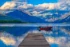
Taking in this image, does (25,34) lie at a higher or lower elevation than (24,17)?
lower

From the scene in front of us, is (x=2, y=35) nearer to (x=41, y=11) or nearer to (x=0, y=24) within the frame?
(x=0, y=24)

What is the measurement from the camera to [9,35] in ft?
12.1

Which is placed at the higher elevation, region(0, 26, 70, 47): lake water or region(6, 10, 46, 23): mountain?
region(6, 10, 46, 23): mountain

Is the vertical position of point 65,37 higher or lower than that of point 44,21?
lower

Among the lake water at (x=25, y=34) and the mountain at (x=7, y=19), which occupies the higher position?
the mountain at (x=7, y=19)

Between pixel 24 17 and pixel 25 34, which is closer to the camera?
pixel 25 34

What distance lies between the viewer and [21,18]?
3.81 metres

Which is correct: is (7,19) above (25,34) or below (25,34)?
above

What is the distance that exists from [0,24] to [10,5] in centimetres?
36

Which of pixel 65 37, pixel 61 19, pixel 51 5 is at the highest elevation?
pixel 51 5

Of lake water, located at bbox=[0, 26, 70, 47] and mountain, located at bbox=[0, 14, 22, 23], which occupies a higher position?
mountain, located at bbox=[0, 14, 22, 23]

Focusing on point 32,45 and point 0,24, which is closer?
point 32,45

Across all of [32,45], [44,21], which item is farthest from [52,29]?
[32,45]

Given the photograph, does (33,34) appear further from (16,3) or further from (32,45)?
(32,45)
